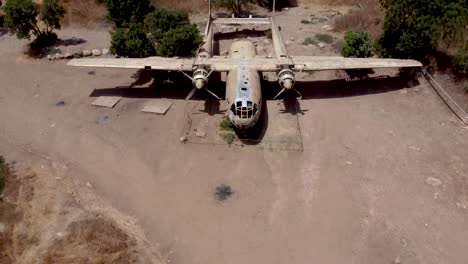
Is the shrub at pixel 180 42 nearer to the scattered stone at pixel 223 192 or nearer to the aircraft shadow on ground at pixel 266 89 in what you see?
the aircraft shadow on ground at pixel 266 89

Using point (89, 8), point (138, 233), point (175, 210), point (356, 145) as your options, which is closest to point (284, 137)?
point (356, 145)

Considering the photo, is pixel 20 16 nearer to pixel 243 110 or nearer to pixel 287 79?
pixel 243 110

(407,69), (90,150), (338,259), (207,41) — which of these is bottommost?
(338,259)

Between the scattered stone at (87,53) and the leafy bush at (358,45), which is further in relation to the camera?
the scattered stone at (87,53)

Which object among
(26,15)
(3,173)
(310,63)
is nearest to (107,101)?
(3,173)

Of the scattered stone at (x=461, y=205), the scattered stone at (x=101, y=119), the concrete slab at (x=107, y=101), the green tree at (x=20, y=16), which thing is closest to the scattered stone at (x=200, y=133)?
the scattered stone at (x=101, y=119)

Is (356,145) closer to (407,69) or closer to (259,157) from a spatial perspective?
(259,157)
